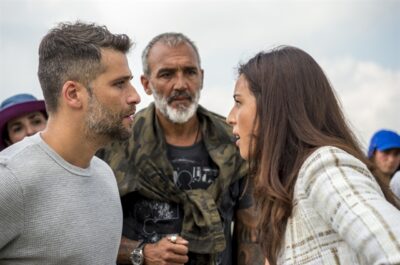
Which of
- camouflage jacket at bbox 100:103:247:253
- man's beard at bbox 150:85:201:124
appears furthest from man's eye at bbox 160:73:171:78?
camouflage jacket at bbox 100:103:247:253

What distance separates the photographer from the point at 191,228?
157 inches

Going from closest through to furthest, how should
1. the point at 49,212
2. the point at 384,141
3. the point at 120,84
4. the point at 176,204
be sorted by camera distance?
the point at 49,212
the point at 120,84
the point at 176,204
the point at 384,141

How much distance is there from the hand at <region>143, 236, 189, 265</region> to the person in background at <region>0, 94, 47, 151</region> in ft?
4.24

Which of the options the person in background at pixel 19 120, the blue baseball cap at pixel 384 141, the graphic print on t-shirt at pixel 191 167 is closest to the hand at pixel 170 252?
the graphic print on t-shirt at pixel 191 167

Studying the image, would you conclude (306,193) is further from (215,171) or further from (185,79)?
(185,79)

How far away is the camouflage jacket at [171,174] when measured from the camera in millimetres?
3980

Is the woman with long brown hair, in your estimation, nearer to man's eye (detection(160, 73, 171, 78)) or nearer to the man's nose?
the man's nose

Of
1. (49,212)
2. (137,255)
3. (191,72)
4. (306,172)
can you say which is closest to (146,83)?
(191,72)

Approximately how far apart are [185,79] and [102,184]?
167 centimetres

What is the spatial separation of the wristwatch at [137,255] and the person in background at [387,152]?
4.31 metres

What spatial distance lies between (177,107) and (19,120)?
1119mm

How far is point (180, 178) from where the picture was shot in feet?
13.5

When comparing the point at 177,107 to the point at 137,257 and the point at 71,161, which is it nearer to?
the point at 137,257

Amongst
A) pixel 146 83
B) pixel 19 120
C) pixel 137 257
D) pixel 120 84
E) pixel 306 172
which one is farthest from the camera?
pixel 146 83
